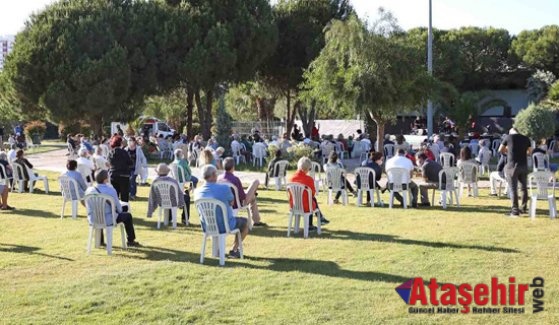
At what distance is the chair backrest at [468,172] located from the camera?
14914mm

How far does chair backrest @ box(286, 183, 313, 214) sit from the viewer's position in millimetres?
10594

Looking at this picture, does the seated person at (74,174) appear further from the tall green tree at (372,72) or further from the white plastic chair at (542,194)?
the tall green tree at (372,72)

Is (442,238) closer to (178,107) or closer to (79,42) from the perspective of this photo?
(79,42)

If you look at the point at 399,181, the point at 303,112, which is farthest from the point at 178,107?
the point at 399,181

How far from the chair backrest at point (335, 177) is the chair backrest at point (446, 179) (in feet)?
6.76

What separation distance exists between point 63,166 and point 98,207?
740 inches

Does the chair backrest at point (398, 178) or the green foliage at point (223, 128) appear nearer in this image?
the chair backrest at point (398, 178)

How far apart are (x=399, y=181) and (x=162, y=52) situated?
21587 mm

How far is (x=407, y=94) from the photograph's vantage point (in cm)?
2223

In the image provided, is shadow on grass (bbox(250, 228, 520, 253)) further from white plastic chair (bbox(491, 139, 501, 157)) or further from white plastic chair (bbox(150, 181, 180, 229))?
white plastic chair (bbox(491, 139, 501, 157))

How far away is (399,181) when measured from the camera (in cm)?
1370

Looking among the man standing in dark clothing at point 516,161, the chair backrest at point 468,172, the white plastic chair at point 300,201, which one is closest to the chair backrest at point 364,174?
the chair backrest at point 468,172

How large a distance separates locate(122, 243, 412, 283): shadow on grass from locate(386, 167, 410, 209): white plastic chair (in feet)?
16.5

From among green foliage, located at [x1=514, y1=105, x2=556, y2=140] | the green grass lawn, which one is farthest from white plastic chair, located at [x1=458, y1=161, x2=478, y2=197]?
green foliage, located at [x1=514, y1=105, x2=556, y2=140]
